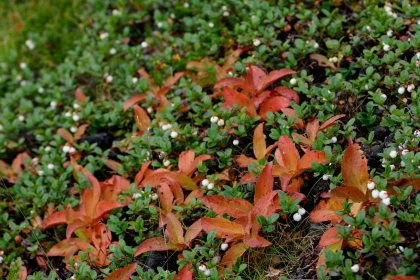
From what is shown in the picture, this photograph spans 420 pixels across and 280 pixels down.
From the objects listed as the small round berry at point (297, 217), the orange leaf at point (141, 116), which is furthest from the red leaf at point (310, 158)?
the orange leaf at point (141, 116)

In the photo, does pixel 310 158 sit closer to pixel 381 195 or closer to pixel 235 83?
pixel 381 195

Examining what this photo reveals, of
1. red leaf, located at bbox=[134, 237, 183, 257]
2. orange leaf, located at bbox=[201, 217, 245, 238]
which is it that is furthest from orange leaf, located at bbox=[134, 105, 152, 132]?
orange leaf, located at bbox=[201, 217, 245, 238]

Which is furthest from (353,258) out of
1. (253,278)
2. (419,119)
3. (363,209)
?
(419,119)

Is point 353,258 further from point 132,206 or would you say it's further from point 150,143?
point 150,143

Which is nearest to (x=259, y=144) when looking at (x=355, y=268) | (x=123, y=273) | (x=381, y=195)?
(x=381, y=195)

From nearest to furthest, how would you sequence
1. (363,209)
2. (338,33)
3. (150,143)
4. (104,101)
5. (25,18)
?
(363,209), (150,143), (338,33), (104,101), (25,18)

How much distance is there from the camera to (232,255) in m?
2.38

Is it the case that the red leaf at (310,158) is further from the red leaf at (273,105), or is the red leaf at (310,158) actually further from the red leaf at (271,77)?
the red leaf at (271,77)

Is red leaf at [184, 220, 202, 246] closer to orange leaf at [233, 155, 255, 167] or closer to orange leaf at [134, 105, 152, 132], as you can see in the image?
orange leaf at [233, 155, 255, 167]

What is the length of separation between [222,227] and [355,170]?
795 millimetres

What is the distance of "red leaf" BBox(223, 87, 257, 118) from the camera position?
3022mm

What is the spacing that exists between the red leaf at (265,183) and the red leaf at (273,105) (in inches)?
22.6

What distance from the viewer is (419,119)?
249 cm

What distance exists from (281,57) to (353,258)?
1792 mm
